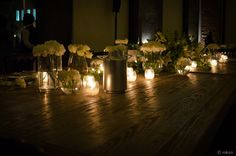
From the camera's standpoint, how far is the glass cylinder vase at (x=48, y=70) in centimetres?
232

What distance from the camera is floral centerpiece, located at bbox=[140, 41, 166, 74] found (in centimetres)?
330

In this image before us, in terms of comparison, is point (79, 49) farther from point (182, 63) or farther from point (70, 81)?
point (182, 63)

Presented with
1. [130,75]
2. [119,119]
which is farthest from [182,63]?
[119,119]

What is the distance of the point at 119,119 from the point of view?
1631mm

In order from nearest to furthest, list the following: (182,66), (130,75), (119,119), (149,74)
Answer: (119,119)
(130,75)
(149,74)
(182,66)

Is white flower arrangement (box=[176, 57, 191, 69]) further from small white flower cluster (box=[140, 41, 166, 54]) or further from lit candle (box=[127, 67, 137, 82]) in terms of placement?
lit candle (box=[127, 67, 137, 82])

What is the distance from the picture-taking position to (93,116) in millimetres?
1698

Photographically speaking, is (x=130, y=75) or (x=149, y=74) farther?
(x=149, y=74)

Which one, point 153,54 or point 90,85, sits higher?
point 153,54

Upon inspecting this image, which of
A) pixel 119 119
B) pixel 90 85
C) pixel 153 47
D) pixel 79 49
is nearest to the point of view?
pixel 119 119

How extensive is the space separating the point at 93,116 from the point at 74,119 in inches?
4.1

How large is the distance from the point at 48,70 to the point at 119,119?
2.74 feet

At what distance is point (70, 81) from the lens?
224cm

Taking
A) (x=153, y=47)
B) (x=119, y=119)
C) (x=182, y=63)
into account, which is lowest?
(x=119, y=119)
